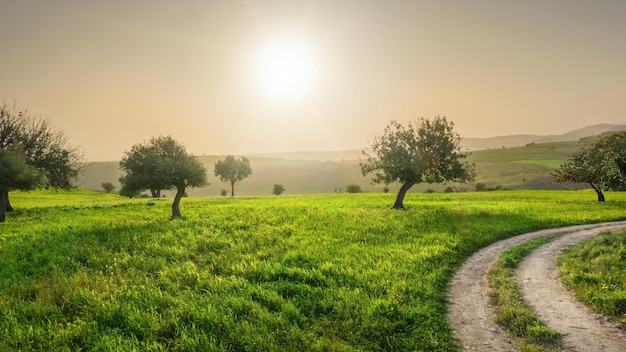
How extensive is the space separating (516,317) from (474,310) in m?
1.18

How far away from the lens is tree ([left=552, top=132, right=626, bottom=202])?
61.7ft

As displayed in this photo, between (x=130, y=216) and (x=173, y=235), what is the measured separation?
49.7 feet

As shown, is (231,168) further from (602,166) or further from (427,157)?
(602,166)

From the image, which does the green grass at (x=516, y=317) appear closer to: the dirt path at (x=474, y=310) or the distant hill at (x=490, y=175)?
the dirt path at (x=474, y=310)

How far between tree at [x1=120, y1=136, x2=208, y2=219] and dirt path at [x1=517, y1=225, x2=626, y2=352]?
1053 inches

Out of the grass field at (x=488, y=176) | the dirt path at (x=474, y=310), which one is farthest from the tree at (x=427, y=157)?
the grass field at (x=488, y=176)

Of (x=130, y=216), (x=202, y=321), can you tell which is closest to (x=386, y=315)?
(x=202, y=321)

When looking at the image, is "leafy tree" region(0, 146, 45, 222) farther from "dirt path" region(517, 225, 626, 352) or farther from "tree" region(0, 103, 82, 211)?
"dirt path" region(517, 225, 626, 352)

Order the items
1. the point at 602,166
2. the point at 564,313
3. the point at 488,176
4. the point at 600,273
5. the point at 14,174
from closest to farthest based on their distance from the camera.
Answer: the point at 564,313 → the point at 600,273 → the point at 602,166 → the point at 14,174 → the point at 488,176

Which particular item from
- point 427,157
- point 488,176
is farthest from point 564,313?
point 488,176

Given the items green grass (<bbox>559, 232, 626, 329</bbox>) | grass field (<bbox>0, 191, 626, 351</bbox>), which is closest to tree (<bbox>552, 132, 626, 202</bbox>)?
green grass (<bbox>559, 232, 626, 329</bbox>)

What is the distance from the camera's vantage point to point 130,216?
3384 centimetres

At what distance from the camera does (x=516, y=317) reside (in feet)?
31.9

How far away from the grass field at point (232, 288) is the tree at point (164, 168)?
8.51 metres
